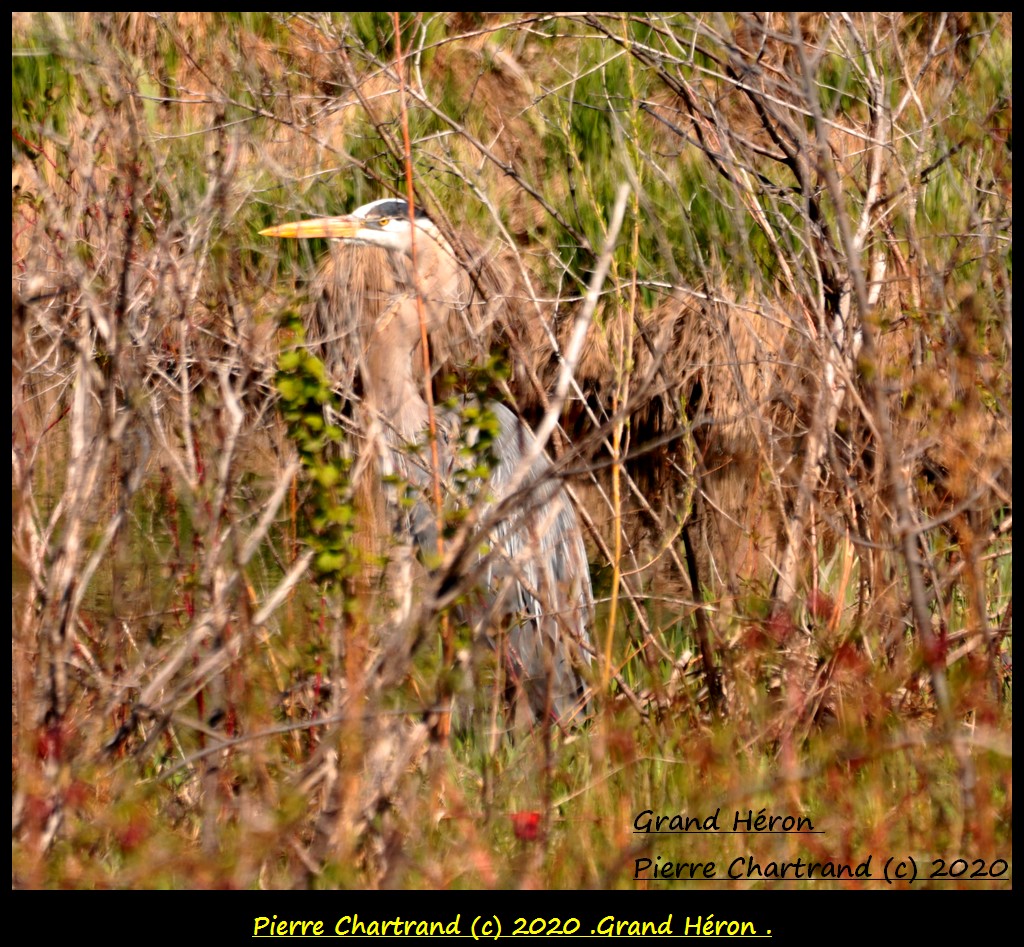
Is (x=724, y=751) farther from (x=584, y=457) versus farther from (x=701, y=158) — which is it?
(x=701, y=158)

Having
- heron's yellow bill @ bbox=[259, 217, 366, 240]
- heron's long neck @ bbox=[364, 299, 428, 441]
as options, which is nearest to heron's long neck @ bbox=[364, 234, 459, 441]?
heron's long neck @ bbox=[364, 299, 428, 441]

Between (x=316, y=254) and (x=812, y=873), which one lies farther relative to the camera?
(x=316, y=254)

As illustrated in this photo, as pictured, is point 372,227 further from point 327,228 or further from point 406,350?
point 406,350

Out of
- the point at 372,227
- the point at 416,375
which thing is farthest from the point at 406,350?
the point at 372,227

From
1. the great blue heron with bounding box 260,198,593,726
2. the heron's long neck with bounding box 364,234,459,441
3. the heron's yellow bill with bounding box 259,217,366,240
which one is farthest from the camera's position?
the heron's long neck with bounding box 364,234,459,441

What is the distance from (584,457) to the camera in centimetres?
221

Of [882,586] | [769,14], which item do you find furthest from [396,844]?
[769,14]

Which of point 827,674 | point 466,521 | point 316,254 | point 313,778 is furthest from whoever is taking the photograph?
point 316,254

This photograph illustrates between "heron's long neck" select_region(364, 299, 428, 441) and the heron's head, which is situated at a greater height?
the heron's head

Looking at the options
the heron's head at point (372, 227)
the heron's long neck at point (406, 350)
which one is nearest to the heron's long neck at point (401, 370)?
the heron's long neck at point (406, 350)

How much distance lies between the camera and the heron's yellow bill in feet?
14.5

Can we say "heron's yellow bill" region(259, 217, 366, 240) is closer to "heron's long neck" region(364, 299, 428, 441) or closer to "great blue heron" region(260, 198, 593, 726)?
"great blue heron" region(260, 198, 593, 726)

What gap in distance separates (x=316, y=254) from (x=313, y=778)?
12.7 ft

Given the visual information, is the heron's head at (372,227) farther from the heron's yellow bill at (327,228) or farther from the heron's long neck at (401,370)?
the heron's long neck at (401,370)
